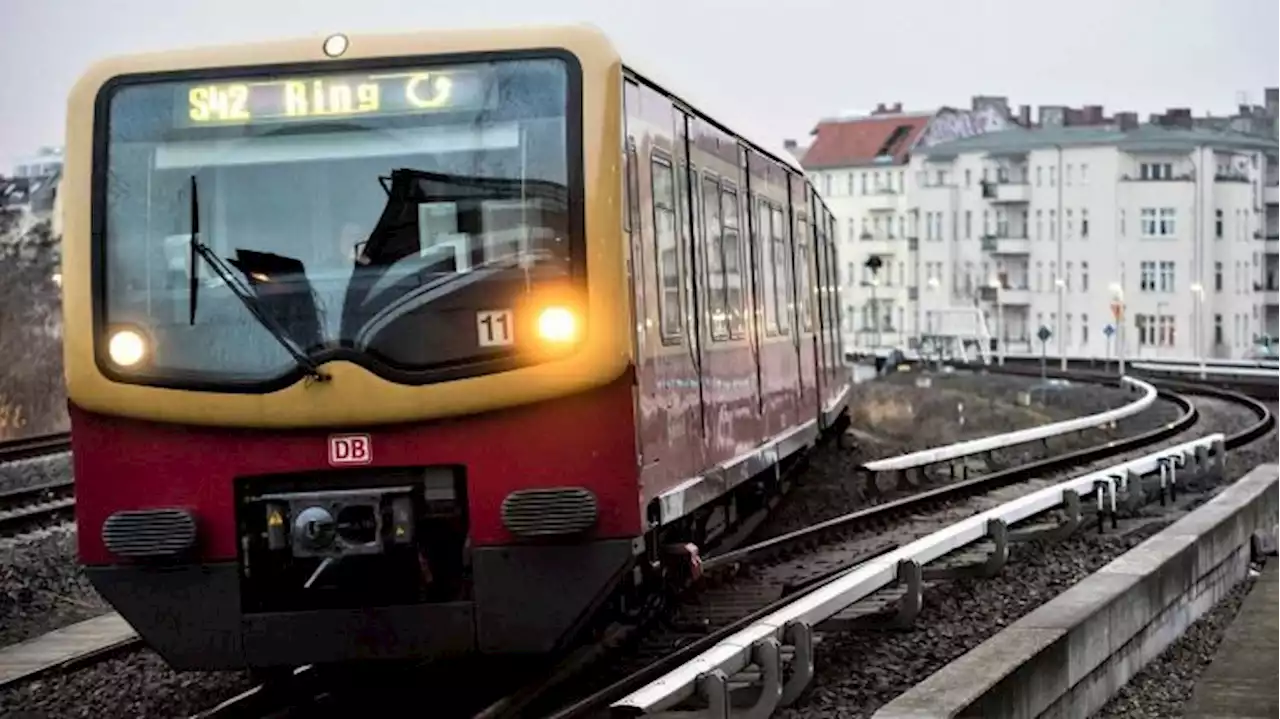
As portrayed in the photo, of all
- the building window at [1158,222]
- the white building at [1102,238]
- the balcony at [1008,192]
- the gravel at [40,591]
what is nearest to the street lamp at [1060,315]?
the white building at [1102,238]

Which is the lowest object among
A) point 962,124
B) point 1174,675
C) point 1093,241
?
point 1174,675

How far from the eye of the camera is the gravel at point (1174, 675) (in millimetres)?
10484

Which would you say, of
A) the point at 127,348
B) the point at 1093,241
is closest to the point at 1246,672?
the point at 127,348

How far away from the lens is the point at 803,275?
16406 mm

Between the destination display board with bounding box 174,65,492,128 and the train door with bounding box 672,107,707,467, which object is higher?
the destination display board with bounding box 174,65,492,128

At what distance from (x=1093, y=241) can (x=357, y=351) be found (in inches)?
3237

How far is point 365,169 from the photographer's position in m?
8.80

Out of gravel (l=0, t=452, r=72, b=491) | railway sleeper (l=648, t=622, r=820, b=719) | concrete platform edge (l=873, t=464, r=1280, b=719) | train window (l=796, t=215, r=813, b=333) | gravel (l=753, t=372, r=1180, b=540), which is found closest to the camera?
railway sleeper (l=648, t=622, r=820, b=719)

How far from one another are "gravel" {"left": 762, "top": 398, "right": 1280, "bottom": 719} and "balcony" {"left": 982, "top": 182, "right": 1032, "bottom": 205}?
78.7 m

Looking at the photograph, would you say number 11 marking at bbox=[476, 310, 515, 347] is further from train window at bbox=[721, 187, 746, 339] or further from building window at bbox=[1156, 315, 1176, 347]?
building window at bbox=[1156, 315, 1176, 347]

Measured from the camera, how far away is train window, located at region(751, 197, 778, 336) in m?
13.4

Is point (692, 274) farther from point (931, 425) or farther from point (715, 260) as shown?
point (931, 425)

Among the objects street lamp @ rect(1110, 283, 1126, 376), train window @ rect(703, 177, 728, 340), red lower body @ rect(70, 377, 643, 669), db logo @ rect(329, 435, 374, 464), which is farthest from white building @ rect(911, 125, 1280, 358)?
db logo @ rect(329, 435, 374, 464)

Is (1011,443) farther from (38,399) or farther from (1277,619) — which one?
(38,399)
